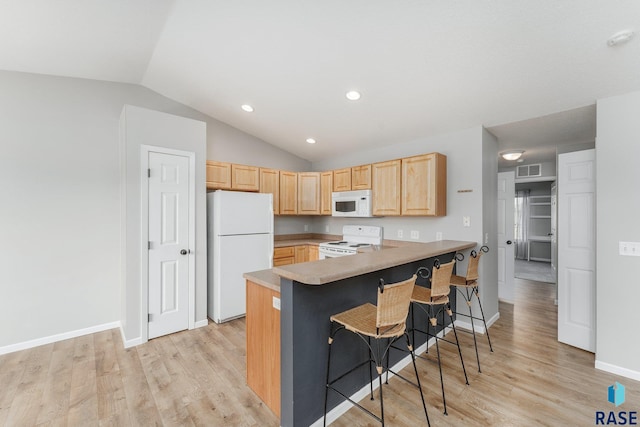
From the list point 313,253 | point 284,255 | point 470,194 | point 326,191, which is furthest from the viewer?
point 326,191

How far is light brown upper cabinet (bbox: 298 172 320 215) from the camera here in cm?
502

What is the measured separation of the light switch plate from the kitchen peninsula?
1876 mm

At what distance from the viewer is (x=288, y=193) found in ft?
16.0

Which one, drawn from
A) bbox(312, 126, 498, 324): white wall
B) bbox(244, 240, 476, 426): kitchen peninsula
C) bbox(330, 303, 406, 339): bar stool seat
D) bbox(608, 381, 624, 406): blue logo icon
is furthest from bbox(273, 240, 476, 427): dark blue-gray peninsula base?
bbox(608, 381, 624, 406): blue logo icon

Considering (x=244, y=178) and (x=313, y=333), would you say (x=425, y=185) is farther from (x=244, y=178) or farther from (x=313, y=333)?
(x=244, y=178)

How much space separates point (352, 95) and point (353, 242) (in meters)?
2.34

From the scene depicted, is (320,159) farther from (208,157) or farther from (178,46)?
(178,46)

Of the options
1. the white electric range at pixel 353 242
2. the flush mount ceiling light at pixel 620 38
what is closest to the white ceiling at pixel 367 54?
the flush mount ceiling light at pixel 620 38

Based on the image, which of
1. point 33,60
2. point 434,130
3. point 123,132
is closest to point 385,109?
point 434,130

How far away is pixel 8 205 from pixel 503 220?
664 centimetres

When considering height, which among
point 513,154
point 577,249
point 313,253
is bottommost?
point 313,253

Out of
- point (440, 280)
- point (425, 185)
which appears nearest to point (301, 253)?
point (425, 185)

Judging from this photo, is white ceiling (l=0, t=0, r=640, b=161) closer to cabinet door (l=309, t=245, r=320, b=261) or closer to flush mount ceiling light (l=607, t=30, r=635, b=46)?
flush mount ceiling light (l=607, t=30, r=635, b=46)

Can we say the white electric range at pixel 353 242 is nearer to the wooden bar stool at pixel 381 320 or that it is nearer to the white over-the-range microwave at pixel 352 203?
the white over-the-range microwave at pixel 352 203
